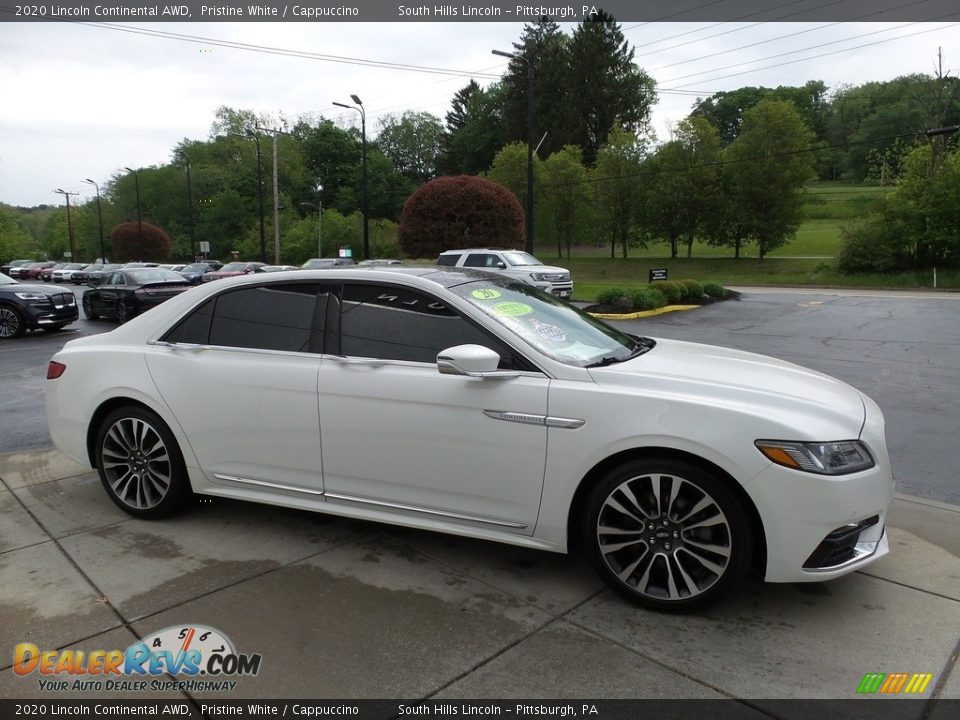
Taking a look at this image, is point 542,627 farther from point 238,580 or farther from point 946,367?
point 946,367

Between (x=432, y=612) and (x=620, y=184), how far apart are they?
46985 millimetres

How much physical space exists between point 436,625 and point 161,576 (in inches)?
59.7

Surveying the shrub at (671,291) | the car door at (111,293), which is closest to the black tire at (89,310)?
the car door at (111,293)

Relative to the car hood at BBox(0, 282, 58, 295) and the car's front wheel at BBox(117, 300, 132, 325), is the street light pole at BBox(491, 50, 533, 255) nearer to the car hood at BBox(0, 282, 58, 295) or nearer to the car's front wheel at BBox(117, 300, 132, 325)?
the car's front wheel at BBox(117, 300, 132, 325)

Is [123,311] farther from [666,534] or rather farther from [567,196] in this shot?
[567,196]

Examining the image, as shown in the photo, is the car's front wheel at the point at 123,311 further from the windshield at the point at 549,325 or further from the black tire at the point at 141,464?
the windshield at the point at 549,325

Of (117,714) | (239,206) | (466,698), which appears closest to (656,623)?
(466,698)

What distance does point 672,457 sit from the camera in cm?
296

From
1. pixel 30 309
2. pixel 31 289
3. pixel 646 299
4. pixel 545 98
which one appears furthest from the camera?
pixel 545 98

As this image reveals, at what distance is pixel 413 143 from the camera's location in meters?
99.9

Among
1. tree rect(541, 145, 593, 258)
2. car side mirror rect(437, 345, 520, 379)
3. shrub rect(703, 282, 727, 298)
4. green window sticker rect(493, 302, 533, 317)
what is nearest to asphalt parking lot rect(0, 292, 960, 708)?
car side mirror rect(437, 345, 520, 379)

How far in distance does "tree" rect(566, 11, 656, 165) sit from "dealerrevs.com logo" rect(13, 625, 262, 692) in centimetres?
7494

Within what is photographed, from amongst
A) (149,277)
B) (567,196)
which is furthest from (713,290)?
(567,196)

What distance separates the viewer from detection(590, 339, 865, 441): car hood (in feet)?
9.62
